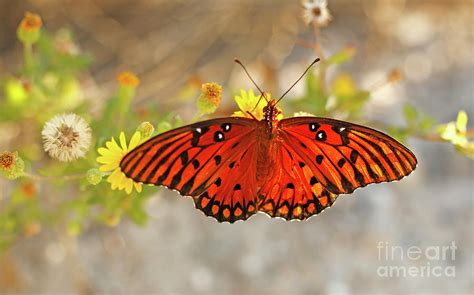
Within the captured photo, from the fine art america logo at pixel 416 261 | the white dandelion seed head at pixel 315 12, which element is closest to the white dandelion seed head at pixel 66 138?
the white dandelion seed head at pixel 315 12

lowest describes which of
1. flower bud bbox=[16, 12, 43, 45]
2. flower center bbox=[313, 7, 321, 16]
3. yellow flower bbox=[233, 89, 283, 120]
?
yellow flower bbox=[233, 89, 283, 120]

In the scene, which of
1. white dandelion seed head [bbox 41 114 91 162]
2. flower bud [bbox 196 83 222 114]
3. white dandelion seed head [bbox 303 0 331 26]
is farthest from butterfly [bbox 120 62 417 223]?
white dandelion seed head [bbox 303 0 331 26]

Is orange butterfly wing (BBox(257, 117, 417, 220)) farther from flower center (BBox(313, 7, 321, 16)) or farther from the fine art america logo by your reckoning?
the fine art america logo

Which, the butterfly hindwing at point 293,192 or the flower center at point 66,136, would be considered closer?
the butterfly hindwing at point 293,192

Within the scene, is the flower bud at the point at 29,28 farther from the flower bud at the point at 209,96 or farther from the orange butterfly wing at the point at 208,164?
the orange butterfly wing at the point at 208,164

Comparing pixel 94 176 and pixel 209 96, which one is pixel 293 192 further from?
pixel 94 176

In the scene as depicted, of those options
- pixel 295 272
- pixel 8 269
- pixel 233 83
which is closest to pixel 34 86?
pixel 8 269
